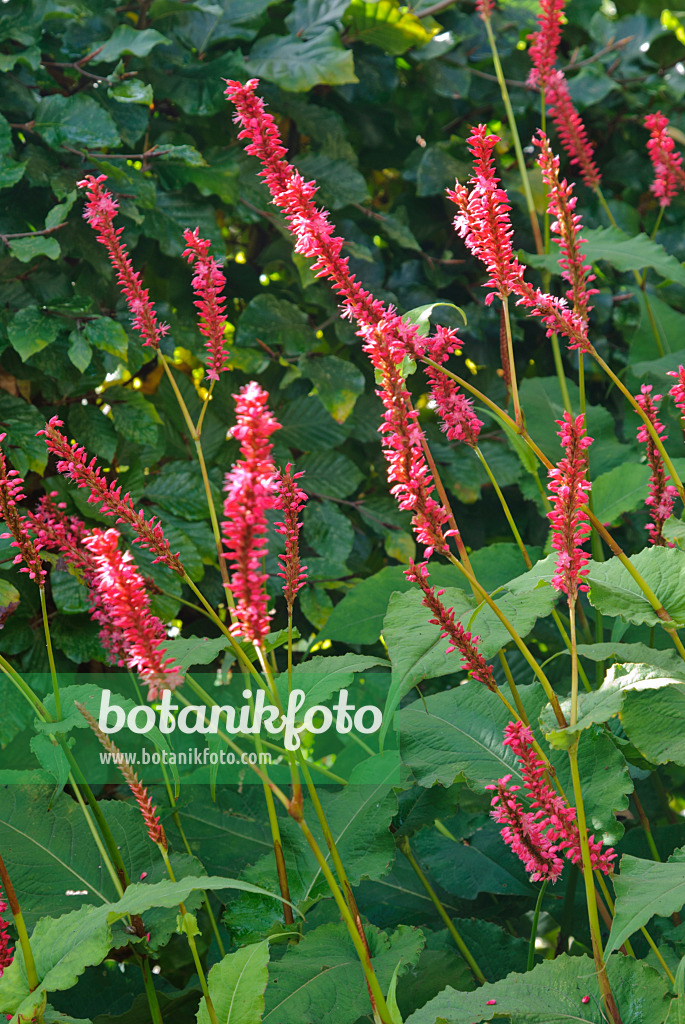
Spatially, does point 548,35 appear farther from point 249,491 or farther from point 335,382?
point 249,491

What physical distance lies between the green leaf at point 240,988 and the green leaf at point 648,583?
459mm

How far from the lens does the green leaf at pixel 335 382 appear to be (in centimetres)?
150

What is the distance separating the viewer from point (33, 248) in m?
1.25

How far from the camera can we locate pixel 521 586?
823 millimetres

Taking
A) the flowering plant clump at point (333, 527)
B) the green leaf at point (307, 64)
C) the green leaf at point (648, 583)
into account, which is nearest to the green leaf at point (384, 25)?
the flowering plant clump at point (333, 527)

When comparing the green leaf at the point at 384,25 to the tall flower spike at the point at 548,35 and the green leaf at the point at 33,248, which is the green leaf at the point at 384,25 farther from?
the green leaf at the point at 33,248

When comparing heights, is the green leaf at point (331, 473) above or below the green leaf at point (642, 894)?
above

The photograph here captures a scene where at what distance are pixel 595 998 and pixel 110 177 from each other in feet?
4.35

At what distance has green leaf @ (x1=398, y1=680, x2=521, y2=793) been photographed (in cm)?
98

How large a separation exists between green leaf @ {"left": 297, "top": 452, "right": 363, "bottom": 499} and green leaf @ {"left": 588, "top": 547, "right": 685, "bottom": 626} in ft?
2.39

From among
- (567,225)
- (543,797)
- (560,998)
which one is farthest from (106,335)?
(560,998)

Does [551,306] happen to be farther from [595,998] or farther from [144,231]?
[144,231]

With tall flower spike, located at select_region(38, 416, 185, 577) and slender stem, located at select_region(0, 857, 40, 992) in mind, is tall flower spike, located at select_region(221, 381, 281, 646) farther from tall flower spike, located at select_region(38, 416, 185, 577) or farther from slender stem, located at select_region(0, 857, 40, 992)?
slender stem, located at select_region(0, 857, 40, 992)

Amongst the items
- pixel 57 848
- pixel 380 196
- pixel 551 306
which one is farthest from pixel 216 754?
pixel 380 196
